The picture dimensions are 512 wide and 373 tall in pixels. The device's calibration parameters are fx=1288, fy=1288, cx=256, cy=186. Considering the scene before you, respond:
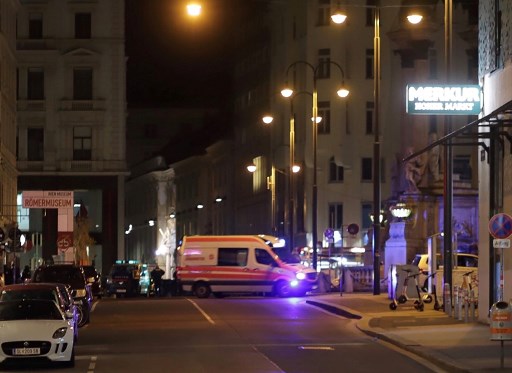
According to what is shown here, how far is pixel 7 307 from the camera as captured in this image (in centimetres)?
2314

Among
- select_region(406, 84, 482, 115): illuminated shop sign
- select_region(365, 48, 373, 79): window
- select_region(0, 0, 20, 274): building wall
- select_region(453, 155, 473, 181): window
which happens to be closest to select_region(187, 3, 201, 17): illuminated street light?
select_region(406, 84, 482, 115): illuminated shop sign

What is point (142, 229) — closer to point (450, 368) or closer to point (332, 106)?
point (332, 106)

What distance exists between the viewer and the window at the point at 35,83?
8650 centimetres

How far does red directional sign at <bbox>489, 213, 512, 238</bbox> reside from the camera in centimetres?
2445

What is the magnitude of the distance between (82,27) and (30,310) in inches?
2541

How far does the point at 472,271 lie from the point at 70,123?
5061 cm

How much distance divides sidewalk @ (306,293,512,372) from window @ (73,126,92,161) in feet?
148

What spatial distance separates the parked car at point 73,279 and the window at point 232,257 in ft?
50.6

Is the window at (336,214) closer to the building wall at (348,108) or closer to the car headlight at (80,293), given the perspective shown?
the building wall at (348,108)

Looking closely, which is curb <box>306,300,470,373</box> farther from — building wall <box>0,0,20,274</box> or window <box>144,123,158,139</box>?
window <box>144,123,158,139</box>

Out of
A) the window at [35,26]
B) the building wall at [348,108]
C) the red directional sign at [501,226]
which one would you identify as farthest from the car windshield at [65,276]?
the window at [35,26]

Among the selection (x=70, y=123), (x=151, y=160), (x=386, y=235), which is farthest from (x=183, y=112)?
(x=386, y=235)

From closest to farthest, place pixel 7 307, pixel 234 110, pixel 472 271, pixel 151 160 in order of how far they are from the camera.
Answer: pixel 7 307
pixel 472 271
pixel 234 110
pixel 151 160

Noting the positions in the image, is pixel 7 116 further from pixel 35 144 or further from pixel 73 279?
pixel 73 279
